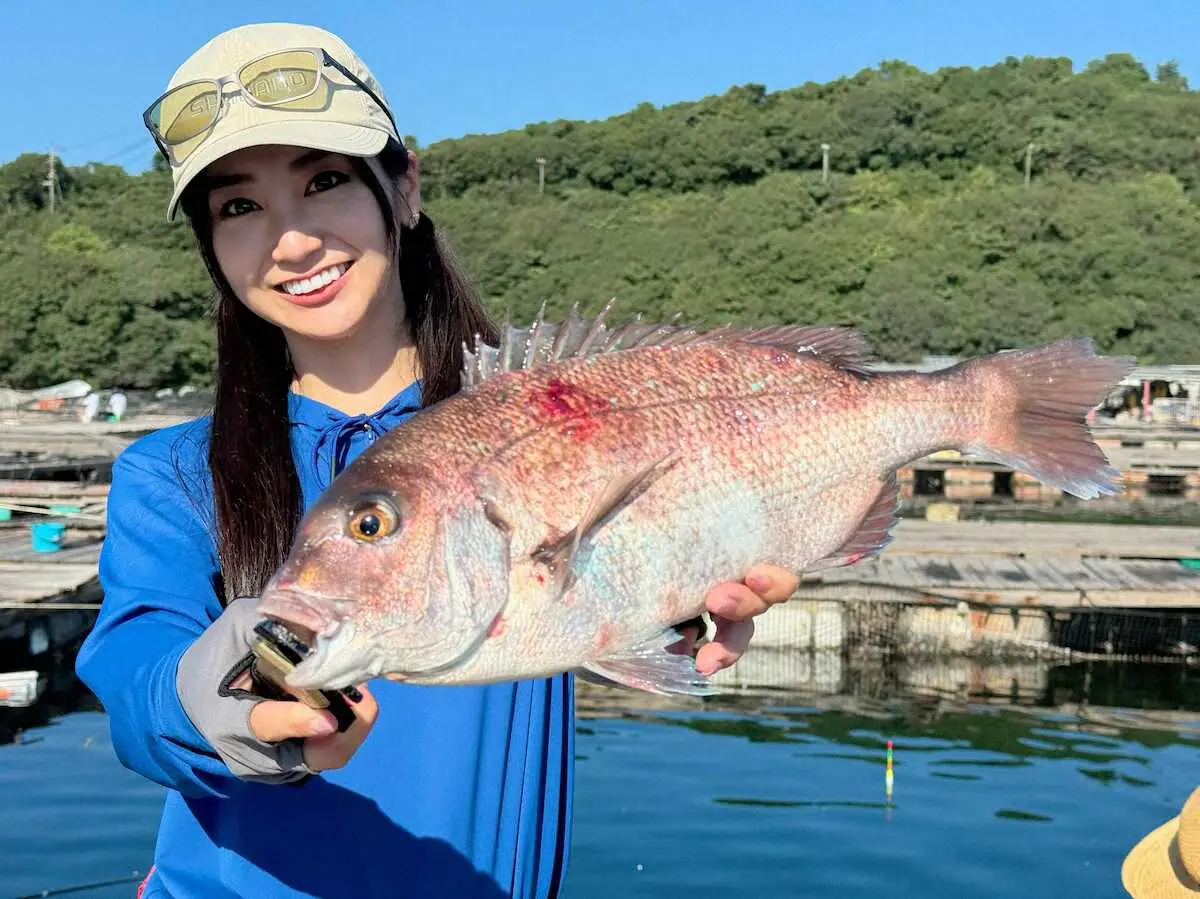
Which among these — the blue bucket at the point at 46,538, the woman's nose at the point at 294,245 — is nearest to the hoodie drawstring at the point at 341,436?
the woman's nose at the point at 294,245

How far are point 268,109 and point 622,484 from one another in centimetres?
83

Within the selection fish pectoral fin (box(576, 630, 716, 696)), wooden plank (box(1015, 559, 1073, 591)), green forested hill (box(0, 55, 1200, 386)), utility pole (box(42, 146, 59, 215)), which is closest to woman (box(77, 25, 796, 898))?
fish pectoral fin (box(576, 630, 716, 696))

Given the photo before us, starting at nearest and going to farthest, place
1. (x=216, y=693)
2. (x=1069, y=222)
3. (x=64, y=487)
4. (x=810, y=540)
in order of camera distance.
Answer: (x=216, y=693), (x=810, y=540), (x=64, y=487), (x=1069, y=222)

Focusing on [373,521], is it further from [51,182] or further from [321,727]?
[51,182]

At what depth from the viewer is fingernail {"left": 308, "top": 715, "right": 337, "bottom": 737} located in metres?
1.45

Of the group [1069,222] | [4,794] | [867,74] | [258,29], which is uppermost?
[867,74]

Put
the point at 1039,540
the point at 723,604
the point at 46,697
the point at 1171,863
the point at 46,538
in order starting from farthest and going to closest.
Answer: the point at 1039,540 → the point at 46,538 → the point at 46,697 → the point at 1171,863 → the point at 723,604

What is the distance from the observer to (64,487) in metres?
20.6

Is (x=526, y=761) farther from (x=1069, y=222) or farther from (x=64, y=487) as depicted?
(x=1069, y=222)

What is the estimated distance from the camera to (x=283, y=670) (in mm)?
1448

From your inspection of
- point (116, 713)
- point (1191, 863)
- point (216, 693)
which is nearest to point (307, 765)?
point (216, 693)

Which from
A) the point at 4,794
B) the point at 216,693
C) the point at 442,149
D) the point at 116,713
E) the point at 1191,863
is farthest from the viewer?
the point at 442,149

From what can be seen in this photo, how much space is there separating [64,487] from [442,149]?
94091 millimetres

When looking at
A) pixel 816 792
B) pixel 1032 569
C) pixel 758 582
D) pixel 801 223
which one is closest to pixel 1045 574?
pixel 1032 569
